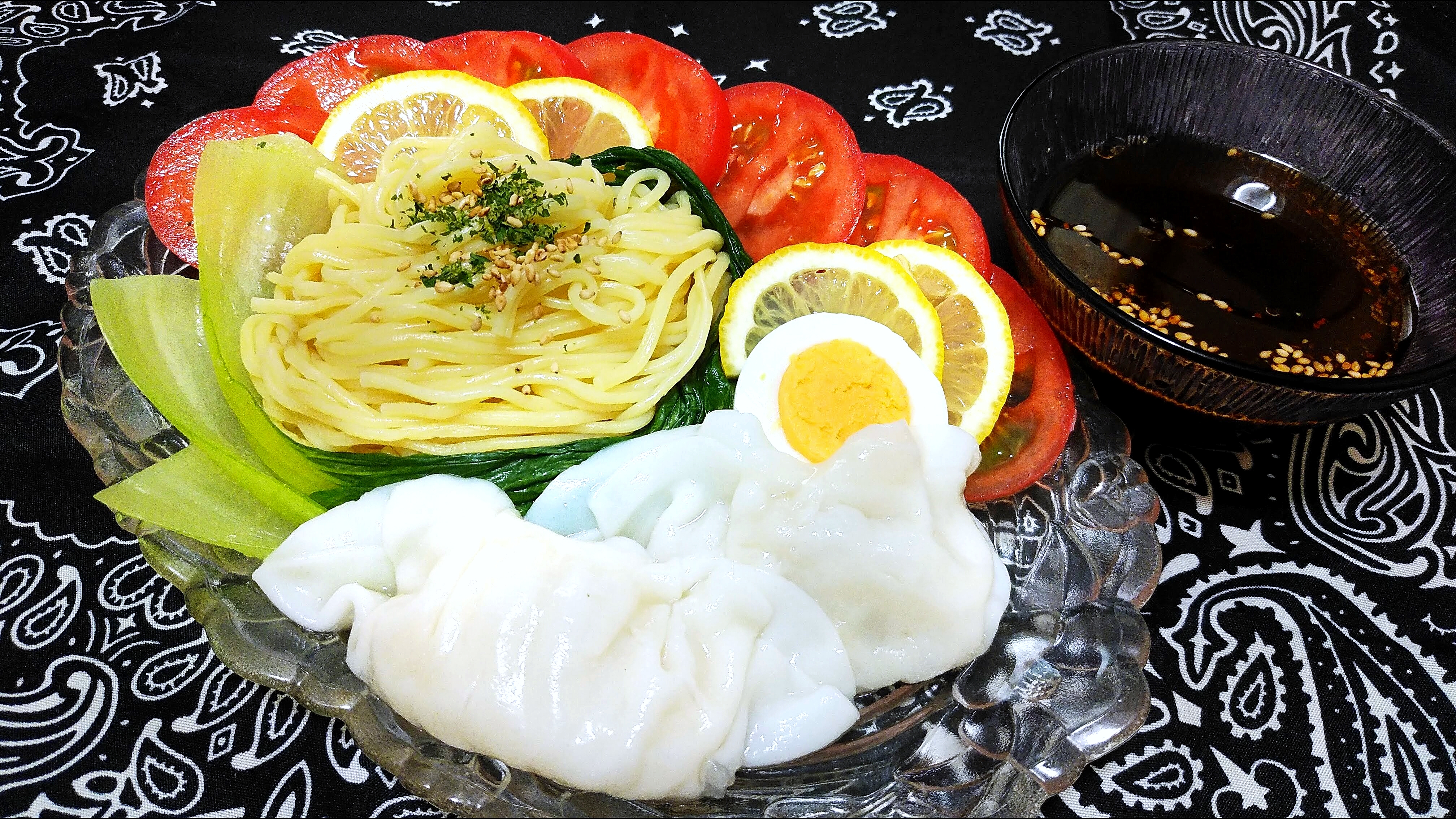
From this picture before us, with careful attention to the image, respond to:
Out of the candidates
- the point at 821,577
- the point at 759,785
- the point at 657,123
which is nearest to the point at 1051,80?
the point at 657,123

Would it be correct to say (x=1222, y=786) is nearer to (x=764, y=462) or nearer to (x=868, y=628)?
(x=868, y=628)

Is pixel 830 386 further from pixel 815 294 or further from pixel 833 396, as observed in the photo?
pixel 815 294

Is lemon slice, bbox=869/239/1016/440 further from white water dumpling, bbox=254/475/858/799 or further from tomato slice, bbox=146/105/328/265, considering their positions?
tomato slice, bbox=146/105/328/265

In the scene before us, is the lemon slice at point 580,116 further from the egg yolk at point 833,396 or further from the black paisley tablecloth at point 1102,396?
the black paisley tablecloth at point 1102,396

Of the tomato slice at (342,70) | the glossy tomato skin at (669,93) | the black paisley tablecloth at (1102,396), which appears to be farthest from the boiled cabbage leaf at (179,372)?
the glossy tomato skin at (669,93)

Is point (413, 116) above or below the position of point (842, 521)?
above

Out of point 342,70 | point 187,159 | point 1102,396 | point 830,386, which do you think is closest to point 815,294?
point 830,386

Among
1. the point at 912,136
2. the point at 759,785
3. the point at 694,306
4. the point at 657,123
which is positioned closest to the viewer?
the point at 759,785
